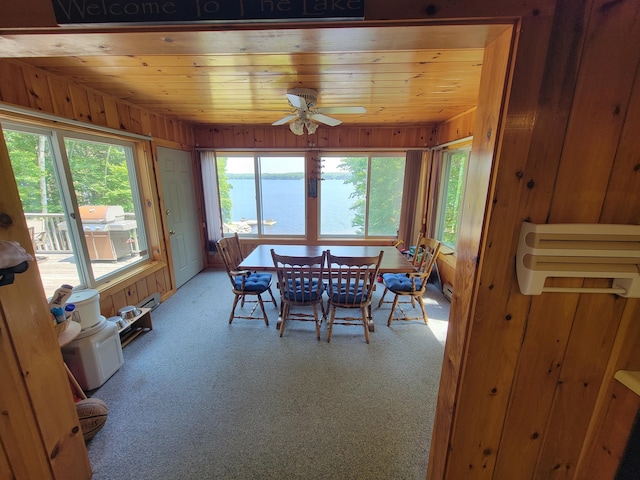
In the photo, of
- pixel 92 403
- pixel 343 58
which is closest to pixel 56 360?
pixel 92 403

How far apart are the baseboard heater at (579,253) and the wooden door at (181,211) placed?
373 cm

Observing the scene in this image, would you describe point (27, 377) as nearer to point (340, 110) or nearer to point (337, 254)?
point (337, 254)

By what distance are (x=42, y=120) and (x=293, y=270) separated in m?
2.24

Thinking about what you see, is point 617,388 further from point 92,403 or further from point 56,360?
point 92,403

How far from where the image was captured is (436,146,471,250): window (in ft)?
10.7

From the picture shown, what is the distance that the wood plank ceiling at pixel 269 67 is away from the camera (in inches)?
27.7

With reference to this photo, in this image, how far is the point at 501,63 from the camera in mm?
685

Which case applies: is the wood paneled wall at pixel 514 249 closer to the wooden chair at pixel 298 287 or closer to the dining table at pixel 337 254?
the wooden chair at pixel 298 287

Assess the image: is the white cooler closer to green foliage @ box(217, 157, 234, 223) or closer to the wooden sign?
the wooden sign

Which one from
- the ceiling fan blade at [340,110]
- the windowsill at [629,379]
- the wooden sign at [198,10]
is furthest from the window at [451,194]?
the wooden sign at [198,10]

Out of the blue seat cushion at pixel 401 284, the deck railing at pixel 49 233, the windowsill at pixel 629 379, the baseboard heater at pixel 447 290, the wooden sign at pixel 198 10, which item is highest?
the wooden sign at pixel 198 10

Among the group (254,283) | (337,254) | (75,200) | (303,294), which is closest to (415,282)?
(337,254)

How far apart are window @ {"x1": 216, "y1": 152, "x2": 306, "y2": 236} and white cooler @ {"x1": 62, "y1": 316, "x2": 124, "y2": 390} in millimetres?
2704

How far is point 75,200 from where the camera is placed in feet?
7.20
